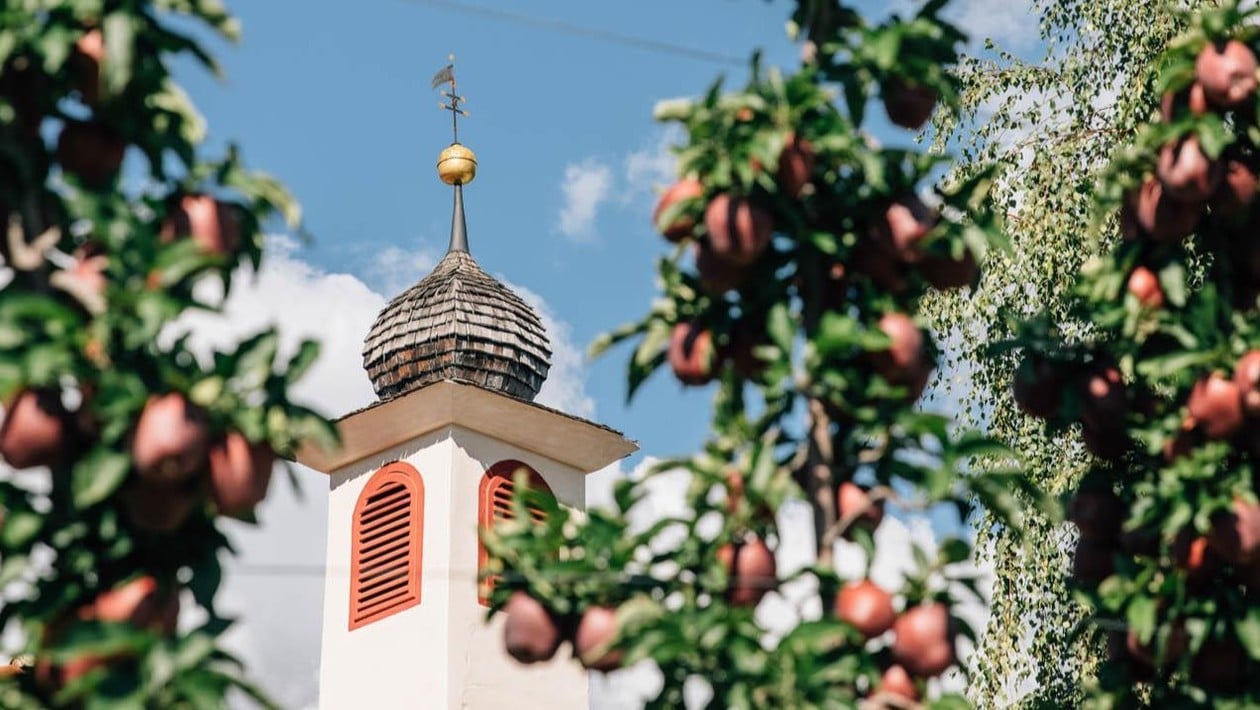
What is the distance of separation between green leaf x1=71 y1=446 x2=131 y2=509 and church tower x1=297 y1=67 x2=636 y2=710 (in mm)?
15008

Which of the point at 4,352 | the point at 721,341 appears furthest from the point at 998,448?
the point at 4,352

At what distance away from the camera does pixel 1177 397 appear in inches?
314

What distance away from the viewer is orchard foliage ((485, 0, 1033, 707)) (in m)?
6.91

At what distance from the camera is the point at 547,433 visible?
22859 mm

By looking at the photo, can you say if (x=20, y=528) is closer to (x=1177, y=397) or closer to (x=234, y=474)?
(x=234, y=474)

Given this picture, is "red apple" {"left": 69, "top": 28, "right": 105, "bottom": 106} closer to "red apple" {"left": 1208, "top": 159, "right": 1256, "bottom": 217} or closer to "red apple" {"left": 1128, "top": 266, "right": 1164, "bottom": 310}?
"red apple" {"left": 1128, "top": 266, "right": 1164, "bottom": 310}

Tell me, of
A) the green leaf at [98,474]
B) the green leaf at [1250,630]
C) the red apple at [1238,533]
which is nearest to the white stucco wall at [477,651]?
the green leaf at [1250,630]

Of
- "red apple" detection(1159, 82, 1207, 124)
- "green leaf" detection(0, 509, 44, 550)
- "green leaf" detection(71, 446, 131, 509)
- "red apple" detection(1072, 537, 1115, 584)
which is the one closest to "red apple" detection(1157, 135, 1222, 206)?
"red apple" detection(1159, 82, 1207, 124)

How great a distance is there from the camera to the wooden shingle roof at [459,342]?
2289cm

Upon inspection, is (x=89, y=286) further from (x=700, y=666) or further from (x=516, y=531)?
(x=700, y=666)

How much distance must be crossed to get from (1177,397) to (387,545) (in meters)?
15.2

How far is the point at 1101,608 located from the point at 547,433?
15.1 m

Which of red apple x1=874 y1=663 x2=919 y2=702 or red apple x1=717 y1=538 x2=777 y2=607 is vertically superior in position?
red apple x1=717 y1=538 x2=777 y2=607

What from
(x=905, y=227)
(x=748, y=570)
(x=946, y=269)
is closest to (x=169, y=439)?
(x=748, y=570)
